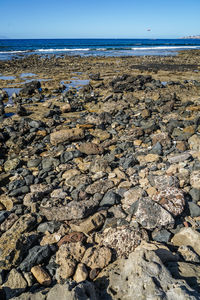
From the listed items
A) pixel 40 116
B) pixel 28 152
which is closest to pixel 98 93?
pixel 40 116

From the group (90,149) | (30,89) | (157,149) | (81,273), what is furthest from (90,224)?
(30,89)

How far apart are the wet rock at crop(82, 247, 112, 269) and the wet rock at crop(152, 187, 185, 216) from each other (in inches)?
58.0

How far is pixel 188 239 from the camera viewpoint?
3.56 m

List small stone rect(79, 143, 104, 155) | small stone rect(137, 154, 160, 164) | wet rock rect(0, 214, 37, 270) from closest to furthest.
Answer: wet rock rect(0, 214, 37, 270), small stone rect(137, 154, 160, 164), small stone rect(79, 143, 104, 155)

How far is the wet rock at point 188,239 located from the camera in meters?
3.48

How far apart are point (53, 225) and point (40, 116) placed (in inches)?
287

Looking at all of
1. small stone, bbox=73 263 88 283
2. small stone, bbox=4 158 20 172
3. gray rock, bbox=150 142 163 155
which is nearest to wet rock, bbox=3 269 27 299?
small stone, bbox=73 263 88 283

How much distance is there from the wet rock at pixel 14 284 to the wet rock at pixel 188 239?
2349 millimetres

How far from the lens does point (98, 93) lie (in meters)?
14.1

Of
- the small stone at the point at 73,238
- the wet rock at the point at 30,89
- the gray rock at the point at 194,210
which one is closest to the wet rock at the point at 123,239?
the small stone at the point at 73,238

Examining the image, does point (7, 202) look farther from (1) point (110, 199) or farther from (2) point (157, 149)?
(2) point (157, 149)

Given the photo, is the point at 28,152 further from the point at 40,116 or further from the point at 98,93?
the point at 98,93

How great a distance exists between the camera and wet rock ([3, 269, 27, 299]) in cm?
304

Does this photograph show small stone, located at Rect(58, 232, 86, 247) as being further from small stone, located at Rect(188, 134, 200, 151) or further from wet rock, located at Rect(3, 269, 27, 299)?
small stone, located at Rect(188, 134, 200, 151)
